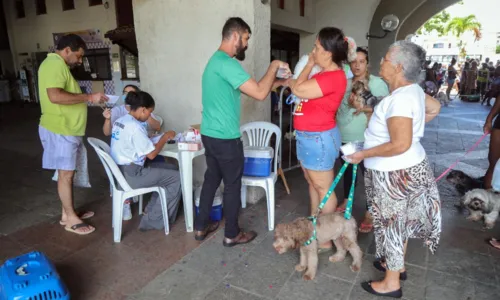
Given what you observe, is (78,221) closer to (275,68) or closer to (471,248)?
(275,68)

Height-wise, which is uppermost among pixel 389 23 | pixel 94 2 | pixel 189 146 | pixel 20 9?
pixel 20 9

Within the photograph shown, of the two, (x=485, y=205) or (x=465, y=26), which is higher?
(x=465, y=26)

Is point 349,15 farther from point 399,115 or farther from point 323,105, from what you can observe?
point 399,115

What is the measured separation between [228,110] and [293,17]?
502cm

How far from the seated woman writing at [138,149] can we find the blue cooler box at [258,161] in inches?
25.7

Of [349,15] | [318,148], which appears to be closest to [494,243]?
[318,148]

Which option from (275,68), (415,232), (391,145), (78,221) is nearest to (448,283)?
(415,232)

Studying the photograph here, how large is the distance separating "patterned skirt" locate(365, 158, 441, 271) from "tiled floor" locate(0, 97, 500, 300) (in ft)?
1.33

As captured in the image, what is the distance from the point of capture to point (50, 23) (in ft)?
43.7

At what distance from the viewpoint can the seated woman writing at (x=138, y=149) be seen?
2764mm

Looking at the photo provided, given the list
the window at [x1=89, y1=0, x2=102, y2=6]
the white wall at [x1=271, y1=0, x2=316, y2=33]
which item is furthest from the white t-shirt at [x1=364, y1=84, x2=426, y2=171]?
the window at [x1=89, y1=0, x2=102, y2=6]

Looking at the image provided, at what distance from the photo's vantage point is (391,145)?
181 centimetres

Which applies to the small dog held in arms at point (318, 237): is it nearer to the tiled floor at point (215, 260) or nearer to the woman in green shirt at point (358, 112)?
the tiled floor at point (215, 260)

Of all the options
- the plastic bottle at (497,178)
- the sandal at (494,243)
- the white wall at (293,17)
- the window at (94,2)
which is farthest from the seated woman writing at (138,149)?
the window at (94,2)
